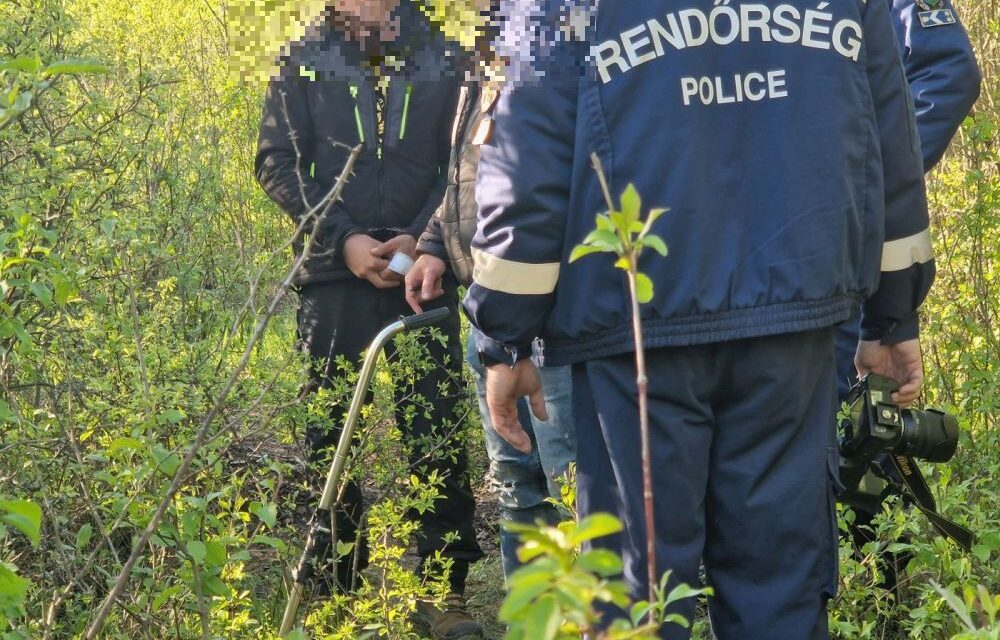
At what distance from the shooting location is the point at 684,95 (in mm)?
2533

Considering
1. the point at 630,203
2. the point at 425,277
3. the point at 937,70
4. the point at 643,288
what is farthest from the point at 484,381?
the point at 630,203

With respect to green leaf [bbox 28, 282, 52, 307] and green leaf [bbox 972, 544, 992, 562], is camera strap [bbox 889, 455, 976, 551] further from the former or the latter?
green leaf [bbox 28, 282, 52, 307]

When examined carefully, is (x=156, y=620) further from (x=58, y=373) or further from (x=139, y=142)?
(x=139, y=142)

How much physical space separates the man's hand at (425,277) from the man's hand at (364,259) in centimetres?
17

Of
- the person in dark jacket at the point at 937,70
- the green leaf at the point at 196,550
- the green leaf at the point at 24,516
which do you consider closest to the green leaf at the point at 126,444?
the green leaf at the point at 196,550

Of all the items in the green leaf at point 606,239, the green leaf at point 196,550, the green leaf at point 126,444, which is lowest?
the green leaf at point 196,550

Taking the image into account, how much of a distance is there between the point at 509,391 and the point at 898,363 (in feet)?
3.14

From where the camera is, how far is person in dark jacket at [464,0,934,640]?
2547 millimetres

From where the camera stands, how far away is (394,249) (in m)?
4.27

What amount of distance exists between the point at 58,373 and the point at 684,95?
6.89 ft

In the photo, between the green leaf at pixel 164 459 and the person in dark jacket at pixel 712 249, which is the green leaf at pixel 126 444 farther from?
the person in dark jacket at pixel 712 249

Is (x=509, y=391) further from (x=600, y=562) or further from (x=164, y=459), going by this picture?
(x=600, y=562)

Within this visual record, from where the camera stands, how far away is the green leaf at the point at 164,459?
2.58 m

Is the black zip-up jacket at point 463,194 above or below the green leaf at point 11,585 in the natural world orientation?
above
